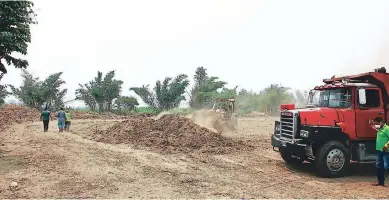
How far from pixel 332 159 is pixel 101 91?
37.6 m

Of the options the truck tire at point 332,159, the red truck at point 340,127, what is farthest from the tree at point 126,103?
the truck tire at point 332,159

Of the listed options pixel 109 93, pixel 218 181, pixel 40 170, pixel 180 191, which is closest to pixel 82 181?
pixel 40 170

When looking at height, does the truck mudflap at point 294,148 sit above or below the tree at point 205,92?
below

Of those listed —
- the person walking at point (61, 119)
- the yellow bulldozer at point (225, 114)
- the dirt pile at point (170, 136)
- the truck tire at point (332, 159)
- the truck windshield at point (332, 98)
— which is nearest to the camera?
the truck tire at point (332, 159)

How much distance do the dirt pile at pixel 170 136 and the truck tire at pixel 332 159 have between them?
4655 millimetres

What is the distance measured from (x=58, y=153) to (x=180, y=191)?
6.30 metres

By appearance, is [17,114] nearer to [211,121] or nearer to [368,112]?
[211,121]

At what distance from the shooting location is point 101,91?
146ft

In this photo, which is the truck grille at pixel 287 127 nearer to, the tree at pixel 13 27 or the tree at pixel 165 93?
the tree at pixel 13 27

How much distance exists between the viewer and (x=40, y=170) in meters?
10.2

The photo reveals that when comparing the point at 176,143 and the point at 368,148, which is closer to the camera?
the point at 368,148

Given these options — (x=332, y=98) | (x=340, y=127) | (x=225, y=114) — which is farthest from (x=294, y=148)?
(x=225, y=114)

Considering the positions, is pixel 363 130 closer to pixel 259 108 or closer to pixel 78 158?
pixel 78 158

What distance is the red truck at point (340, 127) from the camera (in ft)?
33.7
